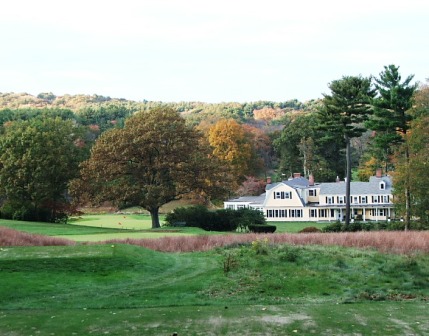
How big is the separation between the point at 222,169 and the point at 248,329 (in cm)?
3936

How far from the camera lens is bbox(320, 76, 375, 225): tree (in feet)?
170

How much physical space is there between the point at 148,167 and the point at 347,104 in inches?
771

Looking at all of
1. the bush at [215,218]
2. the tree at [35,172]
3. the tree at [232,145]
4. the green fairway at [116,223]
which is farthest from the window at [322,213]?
the tree at [35,172]

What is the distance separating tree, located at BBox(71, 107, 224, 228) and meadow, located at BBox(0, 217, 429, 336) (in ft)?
72.9

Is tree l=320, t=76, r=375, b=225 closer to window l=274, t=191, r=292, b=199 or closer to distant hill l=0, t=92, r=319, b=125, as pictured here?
window l=274, t=191, r=292, b=199

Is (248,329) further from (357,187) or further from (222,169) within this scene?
(357,187)

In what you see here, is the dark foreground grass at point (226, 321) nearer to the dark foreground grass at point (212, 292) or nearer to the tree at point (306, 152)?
the dark foreground grass at point (212, 292)

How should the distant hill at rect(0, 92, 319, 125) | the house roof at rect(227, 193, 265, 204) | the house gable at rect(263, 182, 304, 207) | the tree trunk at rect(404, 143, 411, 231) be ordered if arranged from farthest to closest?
the distant hill at rect(0, 92, 319, 125) < the house roof at rect(227, 193, 265, 204) < the house gable at rect(263, 182, 304, 207) < the tree trunk at rect(404, 143, 411, 231)

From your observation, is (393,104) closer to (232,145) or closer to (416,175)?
(416,175)

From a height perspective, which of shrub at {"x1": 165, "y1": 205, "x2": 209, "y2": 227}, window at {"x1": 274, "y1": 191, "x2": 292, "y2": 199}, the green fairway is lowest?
the green fairway

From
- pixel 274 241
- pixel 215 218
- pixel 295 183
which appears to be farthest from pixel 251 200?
pixel 274 241

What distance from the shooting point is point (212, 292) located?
16188mm

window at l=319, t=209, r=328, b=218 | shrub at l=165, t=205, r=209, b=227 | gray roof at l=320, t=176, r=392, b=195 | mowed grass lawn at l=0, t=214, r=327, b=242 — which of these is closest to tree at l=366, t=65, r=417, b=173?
mowed grass lawn at l=0, t=214, r=327, b=242

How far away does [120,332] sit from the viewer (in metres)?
10.6
